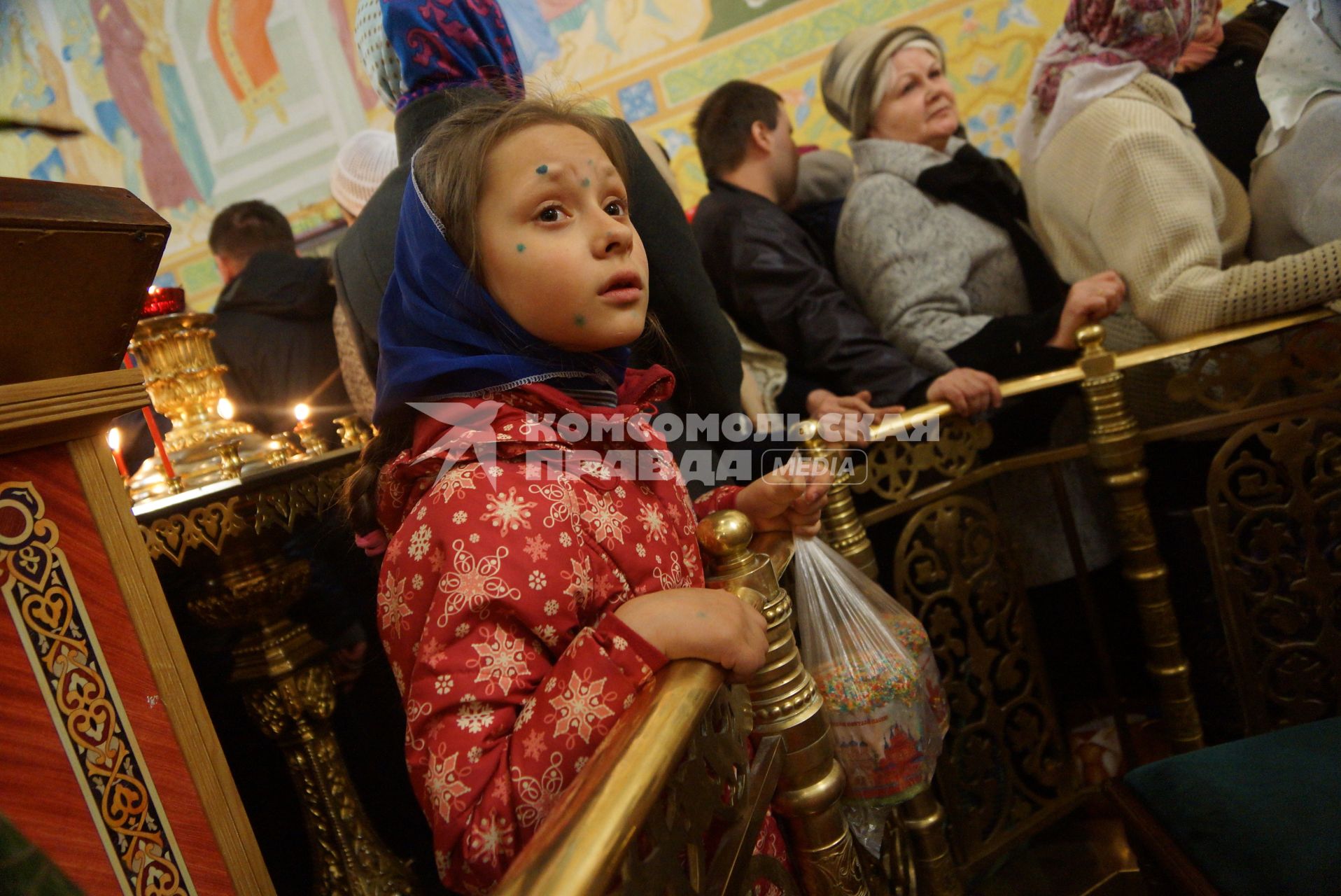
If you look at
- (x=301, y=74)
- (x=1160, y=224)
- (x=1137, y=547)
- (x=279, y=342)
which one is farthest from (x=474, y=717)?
(x=301, y=74)

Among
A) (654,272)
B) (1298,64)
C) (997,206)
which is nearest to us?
(654,272)

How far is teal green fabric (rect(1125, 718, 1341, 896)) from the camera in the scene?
1029mm

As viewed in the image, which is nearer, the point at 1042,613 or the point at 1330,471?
the point at 1330,471

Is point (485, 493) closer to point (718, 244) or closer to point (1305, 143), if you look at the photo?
point (718, 244)

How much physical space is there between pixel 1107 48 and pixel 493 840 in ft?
7.61

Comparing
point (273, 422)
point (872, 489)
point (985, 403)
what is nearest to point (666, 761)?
point (872, 489)

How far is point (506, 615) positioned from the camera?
29.4 inches

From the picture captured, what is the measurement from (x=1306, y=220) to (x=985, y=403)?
36.3 inches

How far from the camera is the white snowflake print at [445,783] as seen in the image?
27.0 inches

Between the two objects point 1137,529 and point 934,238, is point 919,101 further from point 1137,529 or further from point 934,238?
Answer: point 1137,529

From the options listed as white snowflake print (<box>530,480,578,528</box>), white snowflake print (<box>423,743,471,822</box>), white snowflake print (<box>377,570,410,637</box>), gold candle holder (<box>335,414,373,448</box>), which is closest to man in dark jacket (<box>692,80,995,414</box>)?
gold candle holder (<box>335,414,373,448</box>)

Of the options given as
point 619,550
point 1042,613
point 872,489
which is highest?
point 619,550

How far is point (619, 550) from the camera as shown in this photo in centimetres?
88

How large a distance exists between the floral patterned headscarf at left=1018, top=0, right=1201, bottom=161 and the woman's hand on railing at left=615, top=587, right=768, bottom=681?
6.20 ft
